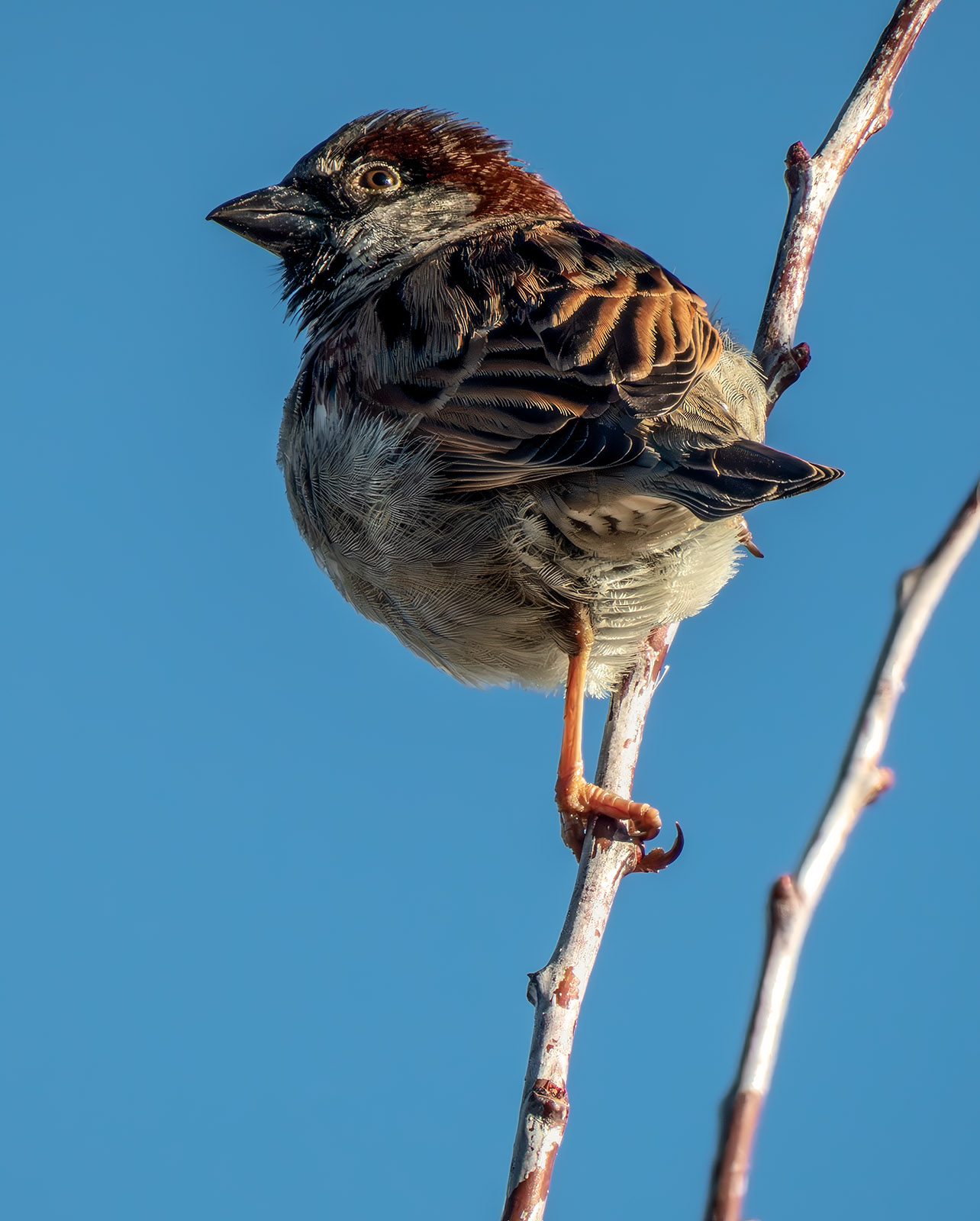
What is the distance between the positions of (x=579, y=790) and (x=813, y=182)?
8.08 ft

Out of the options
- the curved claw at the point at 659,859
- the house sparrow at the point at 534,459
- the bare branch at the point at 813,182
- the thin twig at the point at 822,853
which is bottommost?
the thin twig at the point at 822,853

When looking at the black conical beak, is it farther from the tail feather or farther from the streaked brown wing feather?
the tail feather

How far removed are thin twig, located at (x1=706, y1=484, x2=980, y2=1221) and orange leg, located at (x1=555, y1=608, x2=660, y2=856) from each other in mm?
2701

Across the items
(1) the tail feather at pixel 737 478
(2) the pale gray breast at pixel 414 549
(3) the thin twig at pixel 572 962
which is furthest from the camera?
(2) the pale gray breast at pixel 414 549

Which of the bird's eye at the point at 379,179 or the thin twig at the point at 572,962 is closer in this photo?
the thin twig at the point at 572,962

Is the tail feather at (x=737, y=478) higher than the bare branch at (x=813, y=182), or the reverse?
the bare branch at (x=813, y=182)

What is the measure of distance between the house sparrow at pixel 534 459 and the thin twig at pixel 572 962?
0.47 ft

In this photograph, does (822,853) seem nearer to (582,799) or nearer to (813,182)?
(582,799)

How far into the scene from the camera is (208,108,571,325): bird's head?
19.5ft

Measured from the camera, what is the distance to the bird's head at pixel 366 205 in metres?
5.96

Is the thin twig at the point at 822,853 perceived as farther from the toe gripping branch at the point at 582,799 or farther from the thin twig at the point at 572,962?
the toe gripping branch at the point at 582,799

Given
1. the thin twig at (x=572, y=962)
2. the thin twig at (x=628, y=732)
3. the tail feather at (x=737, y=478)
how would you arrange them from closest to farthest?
1. the thin twig at (x=572, y=962)
2. the thin twig at (x=628, y=732)
3. the tail feather at (x=737, y=478)

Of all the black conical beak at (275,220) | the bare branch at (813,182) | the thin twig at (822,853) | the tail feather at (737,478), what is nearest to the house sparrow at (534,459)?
the tail feather at (737,478)

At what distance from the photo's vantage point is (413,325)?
4637 mm
